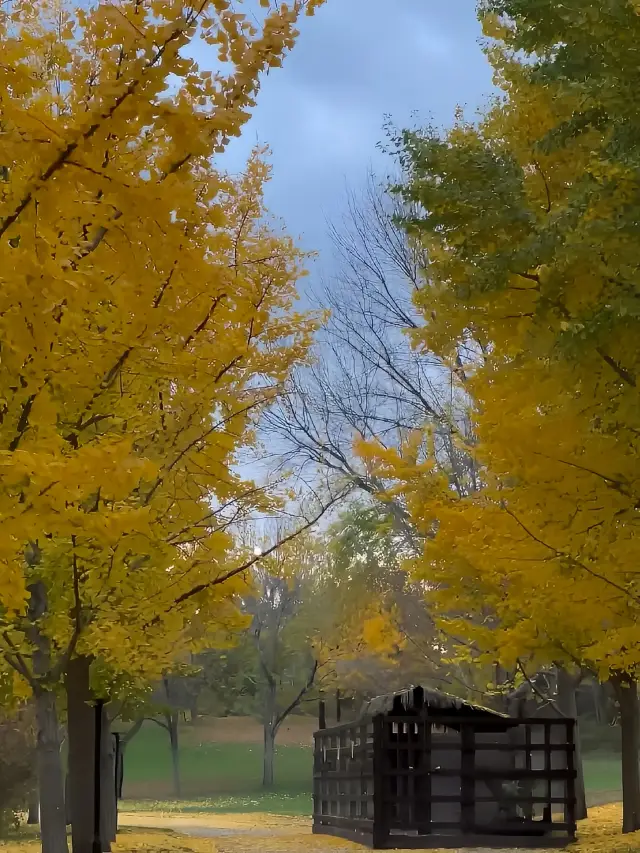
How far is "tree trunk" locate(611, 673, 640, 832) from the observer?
13188mm

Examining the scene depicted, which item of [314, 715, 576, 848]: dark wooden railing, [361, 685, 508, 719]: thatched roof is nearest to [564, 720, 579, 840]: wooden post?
[314, 715, 576, 848]: dark wooden railing

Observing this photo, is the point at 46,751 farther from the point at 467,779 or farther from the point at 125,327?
the point at 467,779

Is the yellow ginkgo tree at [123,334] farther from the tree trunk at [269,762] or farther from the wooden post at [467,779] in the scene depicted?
the tree trunk at [269,762]

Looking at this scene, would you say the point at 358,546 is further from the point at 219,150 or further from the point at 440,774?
the point at 219,150

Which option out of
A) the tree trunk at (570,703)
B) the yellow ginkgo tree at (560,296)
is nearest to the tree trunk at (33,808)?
the tree trunk at (570,703)

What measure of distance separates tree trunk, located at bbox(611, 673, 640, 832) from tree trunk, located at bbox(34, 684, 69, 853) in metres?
8.22

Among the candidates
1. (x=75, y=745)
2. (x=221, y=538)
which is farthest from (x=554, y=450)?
(x=75, y=745)

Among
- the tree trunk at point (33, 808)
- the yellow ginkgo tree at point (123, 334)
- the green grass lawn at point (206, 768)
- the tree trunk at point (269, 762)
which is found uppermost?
the yellow ginkgo tree at point (123, 334)

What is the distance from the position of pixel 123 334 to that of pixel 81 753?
6.04 meters

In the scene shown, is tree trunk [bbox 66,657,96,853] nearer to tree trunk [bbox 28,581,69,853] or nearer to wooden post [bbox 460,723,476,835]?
tree trunk [bbox 28,581,69,853]

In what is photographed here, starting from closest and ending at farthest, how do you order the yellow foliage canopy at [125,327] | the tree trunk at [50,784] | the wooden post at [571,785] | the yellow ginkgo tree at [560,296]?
Answer: the yellow foliage canopy at [125,327], the yellow ginkgo tree at [560,296], the tree trunk at [50,784], the wooden post at [571,785]

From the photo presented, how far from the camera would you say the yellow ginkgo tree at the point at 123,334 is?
11.2ft

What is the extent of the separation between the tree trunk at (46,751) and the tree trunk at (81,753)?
1266mm

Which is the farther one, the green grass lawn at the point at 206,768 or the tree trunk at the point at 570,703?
the green grass lawn at the point at 206,768
